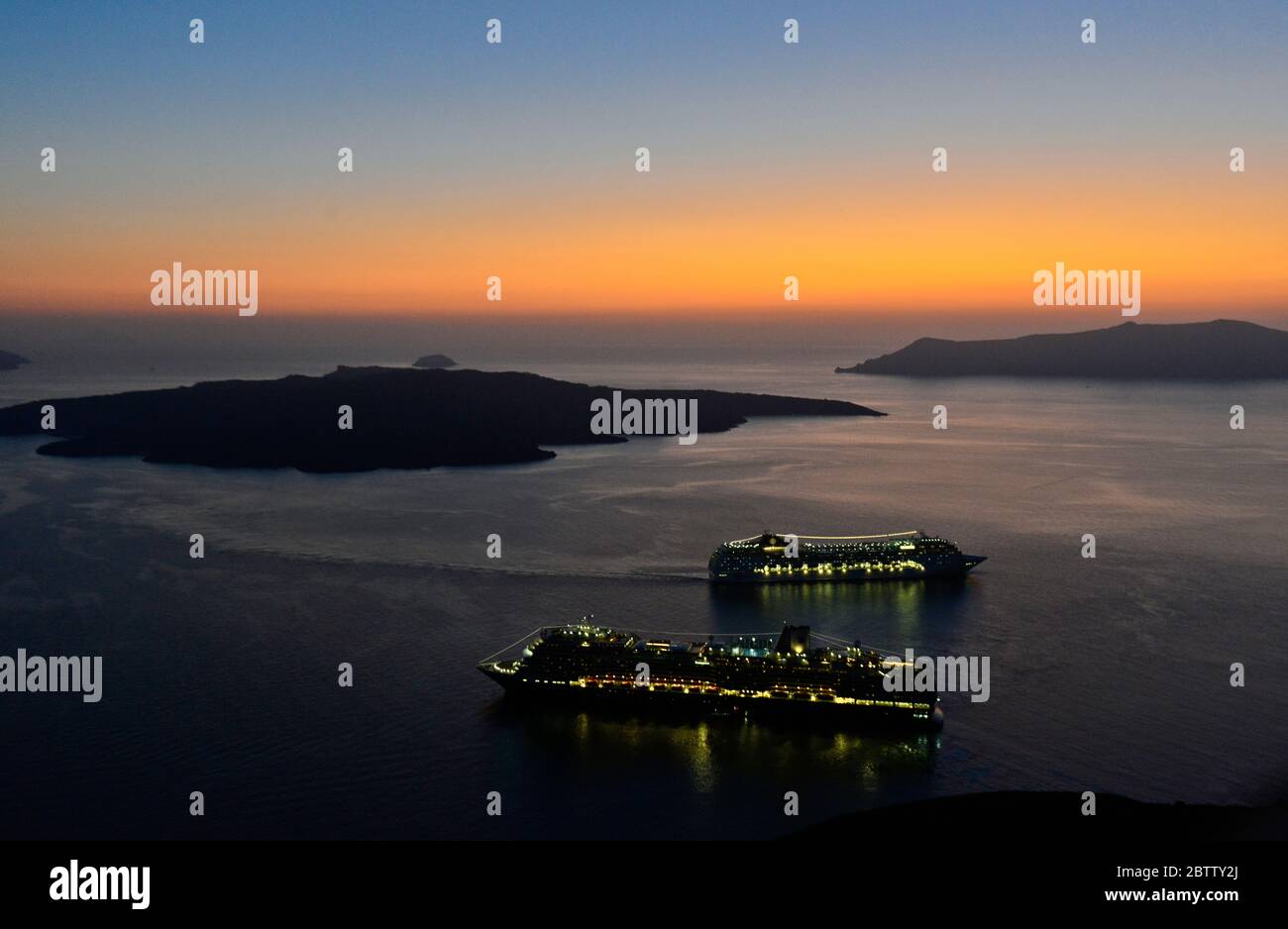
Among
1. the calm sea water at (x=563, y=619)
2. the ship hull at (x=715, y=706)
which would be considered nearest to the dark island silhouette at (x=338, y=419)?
the calm sea water at (x=563, y=619)

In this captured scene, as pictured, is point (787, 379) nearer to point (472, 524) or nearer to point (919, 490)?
point (919, 490)

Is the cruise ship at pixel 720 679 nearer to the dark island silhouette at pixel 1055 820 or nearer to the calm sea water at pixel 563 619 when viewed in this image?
the calm sea water at pixel 563 619

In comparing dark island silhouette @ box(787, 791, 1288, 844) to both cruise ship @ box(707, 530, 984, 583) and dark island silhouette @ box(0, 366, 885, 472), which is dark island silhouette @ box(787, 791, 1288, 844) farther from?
dark island silhouette @ box(0, 366, 885, 472)

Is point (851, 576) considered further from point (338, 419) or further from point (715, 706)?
point (338, 419)

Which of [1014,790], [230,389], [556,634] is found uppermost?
[230,389]

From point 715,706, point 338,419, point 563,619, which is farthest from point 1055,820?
point 338,419
